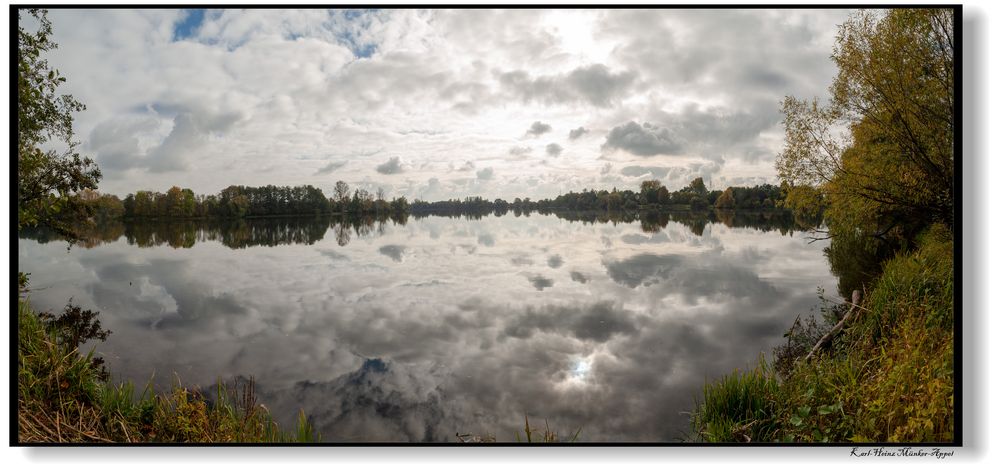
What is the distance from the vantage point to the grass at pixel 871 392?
4254 mm

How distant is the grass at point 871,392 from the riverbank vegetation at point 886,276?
0.02 m

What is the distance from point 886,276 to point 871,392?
203 inches

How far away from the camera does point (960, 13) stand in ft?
15.9

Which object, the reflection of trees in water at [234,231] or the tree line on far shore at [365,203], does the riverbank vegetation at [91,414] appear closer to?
the tree line on far shore at [365,203]

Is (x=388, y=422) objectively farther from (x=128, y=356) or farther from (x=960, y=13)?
(x=960, y=13)

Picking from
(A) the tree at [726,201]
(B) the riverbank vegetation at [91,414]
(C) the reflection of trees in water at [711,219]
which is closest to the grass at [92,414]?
(B) the riverbank vegetation at [91,414]

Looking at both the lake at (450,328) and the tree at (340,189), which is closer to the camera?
the lake at (450,328)

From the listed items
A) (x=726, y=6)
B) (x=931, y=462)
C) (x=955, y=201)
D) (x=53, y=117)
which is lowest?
(x=931, y=462)

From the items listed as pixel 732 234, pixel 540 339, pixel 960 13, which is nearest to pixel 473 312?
pixel 540 339

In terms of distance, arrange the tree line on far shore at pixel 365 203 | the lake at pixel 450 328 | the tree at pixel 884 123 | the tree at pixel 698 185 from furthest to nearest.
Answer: the tree line on far shore at pixel 365 203 < the tree at pixel 698 185 < the lake at pixel 450 328 < the tree at pixel 884 123

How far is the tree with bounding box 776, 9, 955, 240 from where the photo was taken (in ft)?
20.8

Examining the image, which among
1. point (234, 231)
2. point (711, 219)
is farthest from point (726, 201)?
point (234, 231)

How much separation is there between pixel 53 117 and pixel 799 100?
40.2 feet

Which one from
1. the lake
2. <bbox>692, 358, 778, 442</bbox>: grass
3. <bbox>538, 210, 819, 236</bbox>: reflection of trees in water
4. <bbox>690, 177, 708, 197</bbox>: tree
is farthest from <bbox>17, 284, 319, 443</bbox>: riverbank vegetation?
<bbox>538, 210, 819, 236</bbox>: reflection of trees in water
